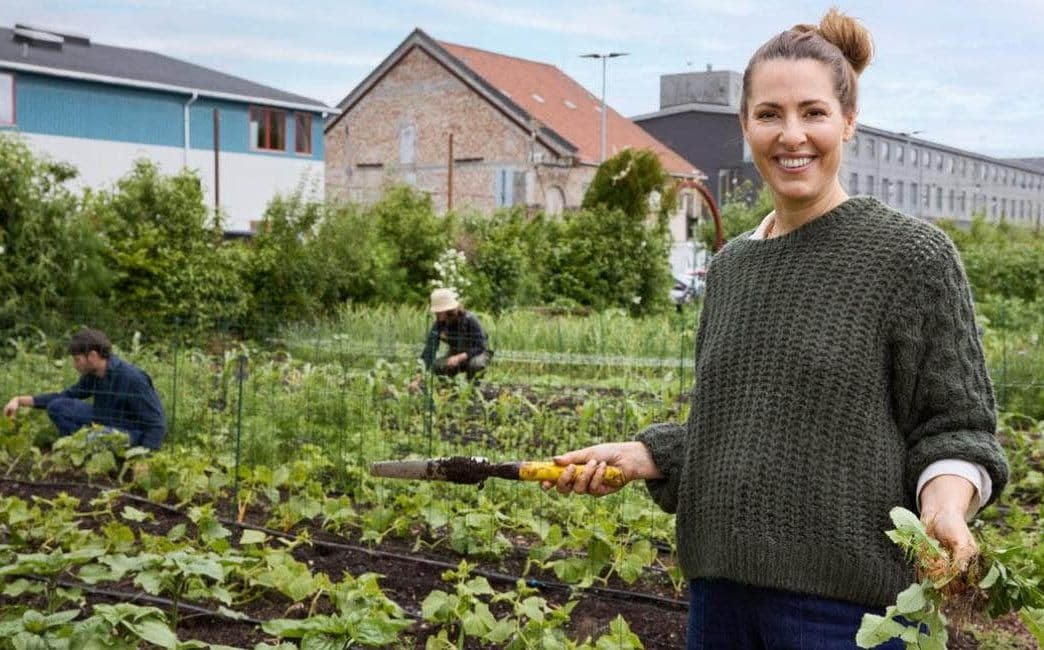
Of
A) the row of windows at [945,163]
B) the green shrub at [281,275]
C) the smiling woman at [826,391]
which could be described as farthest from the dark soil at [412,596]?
the row of windows at [945,163]

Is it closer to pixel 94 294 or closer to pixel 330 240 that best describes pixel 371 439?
pixel 94 294

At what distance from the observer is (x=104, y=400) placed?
6.28 meters

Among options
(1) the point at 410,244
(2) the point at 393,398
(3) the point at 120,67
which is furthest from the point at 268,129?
(2) the point at 393,398

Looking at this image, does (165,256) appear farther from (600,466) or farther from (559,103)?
(559,103)

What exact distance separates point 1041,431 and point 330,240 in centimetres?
878

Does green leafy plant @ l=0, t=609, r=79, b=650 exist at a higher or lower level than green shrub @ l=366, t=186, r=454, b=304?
lower

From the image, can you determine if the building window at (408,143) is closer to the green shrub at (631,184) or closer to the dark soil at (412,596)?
the green shrub at (631,184)

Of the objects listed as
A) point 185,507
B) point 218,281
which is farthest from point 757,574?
point 218,281

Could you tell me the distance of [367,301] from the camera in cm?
1400

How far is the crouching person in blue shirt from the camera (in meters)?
6.02

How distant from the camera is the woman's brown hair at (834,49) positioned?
1.63m

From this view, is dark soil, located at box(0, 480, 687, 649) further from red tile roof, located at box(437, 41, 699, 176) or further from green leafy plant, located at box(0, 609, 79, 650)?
red tile roof, located at box(437, 41, 699, 176)

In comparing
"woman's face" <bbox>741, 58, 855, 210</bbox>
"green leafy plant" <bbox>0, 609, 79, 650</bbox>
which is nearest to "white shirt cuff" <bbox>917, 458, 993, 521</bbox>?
"woman's face" <bbox>741, 58, 855, 210</bbox>

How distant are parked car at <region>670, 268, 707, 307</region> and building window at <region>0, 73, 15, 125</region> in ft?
37.8
